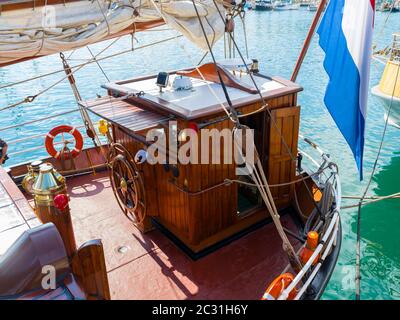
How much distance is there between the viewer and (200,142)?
5.06m

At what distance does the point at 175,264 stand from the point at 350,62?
3.73 meters

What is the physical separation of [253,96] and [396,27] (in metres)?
45.3

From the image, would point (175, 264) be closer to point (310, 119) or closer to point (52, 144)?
point (52, 144)

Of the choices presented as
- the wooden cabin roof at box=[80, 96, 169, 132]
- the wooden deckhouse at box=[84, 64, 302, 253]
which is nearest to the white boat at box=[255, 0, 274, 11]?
the wooden deckhouse at box=[84, 64, 302, 253]

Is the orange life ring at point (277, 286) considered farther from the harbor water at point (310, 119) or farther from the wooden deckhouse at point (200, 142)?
the harbor water at point (310, 119)

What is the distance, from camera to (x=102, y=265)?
3.49m

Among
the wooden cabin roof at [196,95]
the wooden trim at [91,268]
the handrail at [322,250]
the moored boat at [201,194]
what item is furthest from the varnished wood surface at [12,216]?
the handrail at [322,250]

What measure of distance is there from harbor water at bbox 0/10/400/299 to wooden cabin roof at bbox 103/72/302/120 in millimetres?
564

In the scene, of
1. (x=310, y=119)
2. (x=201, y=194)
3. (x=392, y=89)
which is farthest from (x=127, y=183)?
(x=310, y=119)

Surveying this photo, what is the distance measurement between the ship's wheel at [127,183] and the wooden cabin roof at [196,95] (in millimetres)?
926

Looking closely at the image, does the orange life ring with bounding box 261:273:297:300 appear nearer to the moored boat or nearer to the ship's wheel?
the moored boat

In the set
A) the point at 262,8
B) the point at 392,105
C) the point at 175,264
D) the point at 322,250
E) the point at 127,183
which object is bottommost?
the point at 392,105

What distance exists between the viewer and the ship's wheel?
578 cm
